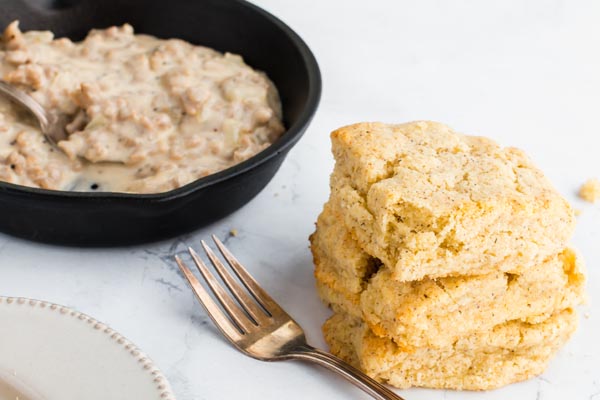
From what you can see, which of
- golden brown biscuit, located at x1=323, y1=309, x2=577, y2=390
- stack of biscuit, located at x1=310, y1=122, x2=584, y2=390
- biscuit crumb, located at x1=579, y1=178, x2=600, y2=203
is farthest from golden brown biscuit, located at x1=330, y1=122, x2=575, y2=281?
biscuit crumb, located at x1=579, y1=178, x2=600, y2=203

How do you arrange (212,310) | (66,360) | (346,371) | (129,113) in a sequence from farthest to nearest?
(129,113) < (212,310) < (346,371) < (66,360)

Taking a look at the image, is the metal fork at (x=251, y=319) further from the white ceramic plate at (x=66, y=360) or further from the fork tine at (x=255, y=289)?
the white ceramic plate at (x=66, y=360)

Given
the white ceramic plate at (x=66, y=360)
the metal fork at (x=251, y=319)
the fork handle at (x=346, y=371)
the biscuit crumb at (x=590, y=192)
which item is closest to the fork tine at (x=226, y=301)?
the metal fork at (x=251, y=319)

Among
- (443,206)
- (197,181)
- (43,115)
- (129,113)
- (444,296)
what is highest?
(443,206)

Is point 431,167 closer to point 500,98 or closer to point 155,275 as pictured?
point 155,275

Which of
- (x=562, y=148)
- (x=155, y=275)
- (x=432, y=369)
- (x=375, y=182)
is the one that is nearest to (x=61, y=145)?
(x=155, y=275)

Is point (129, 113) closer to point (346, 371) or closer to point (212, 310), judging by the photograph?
point (212, 310)

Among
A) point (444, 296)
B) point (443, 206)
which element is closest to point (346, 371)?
point (444, 296)
